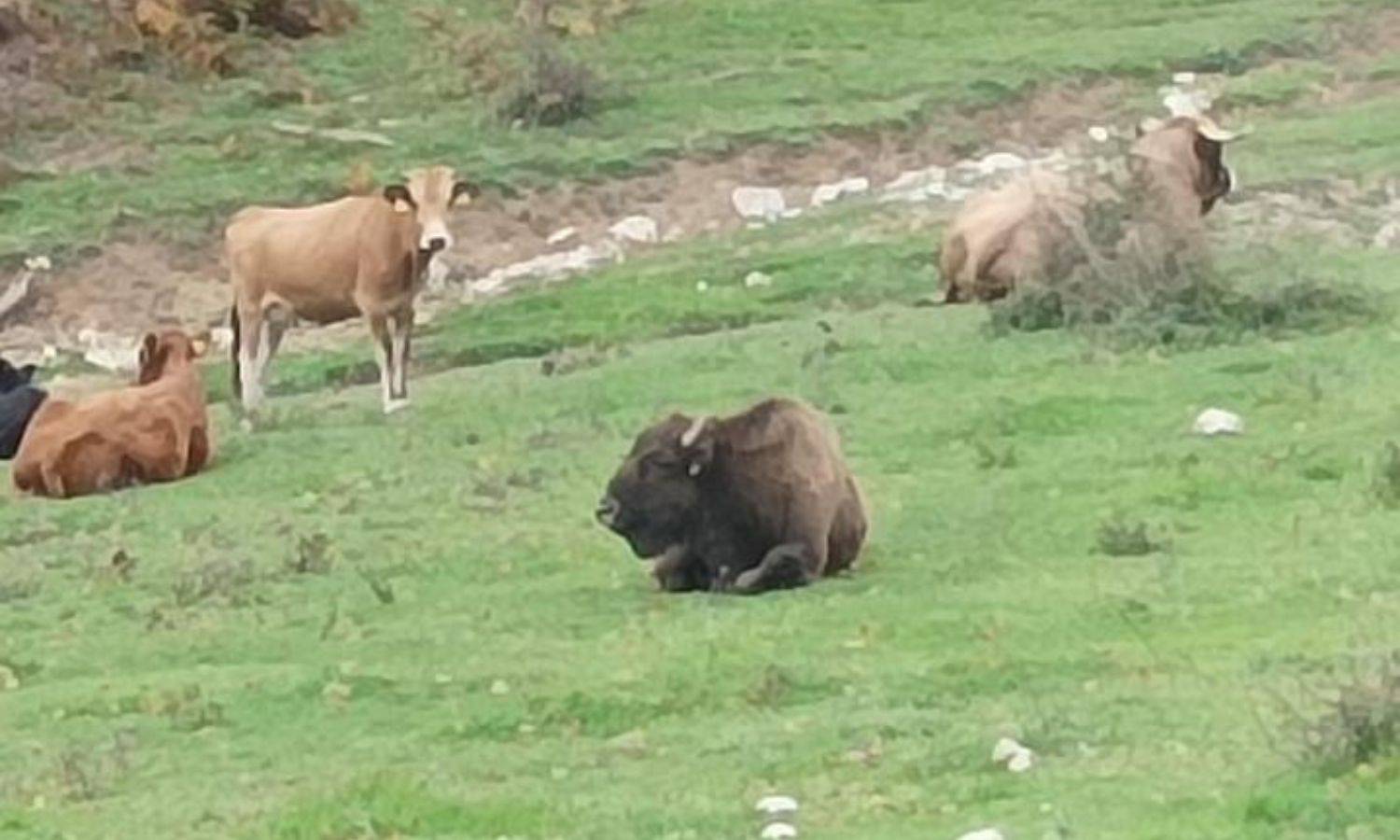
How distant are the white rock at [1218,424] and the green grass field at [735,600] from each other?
15 cm

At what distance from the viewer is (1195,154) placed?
22531 millimetres

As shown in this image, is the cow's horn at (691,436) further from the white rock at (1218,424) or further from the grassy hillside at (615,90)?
the grassy hillside at (615,90)

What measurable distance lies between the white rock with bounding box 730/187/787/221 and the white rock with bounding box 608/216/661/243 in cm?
76

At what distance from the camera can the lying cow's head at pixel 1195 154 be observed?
22.3 meters

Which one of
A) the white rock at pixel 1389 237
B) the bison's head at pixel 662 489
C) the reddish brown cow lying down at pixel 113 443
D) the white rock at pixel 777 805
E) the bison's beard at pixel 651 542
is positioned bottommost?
the white rock at pixel 1389 237

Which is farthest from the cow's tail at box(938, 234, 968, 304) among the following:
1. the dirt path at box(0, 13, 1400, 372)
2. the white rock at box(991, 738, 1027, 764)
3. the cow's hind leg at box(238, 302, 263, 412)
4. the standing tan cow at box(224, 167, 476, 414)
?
the white rock at box(991, 738, 1027, 764)

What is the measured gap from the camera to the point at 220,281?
89.6ft

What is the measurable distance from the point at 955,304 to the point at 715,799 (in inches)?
516

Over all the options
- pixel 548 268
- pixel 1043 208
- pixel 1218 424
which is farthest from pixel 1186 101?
pixel 1218 424

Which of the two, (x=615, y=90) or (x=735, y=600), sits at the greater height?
(x=735, y=600)

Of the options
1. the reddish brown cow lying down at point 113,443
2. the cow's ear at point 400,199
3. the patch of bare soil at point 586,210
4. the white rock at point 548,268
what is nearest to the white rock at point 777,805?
the reddish brown cow lying down at point 113,443

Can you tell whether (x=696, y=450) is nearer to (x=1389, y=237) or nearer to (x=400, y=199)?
(x=400, y=199)

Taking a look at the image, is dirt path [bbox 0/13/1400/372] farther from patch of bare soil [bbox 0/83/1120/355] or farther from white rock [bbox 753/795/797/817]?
white rock [bbox 753/795/797/817]

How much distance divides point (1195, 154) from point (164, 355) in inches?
271
